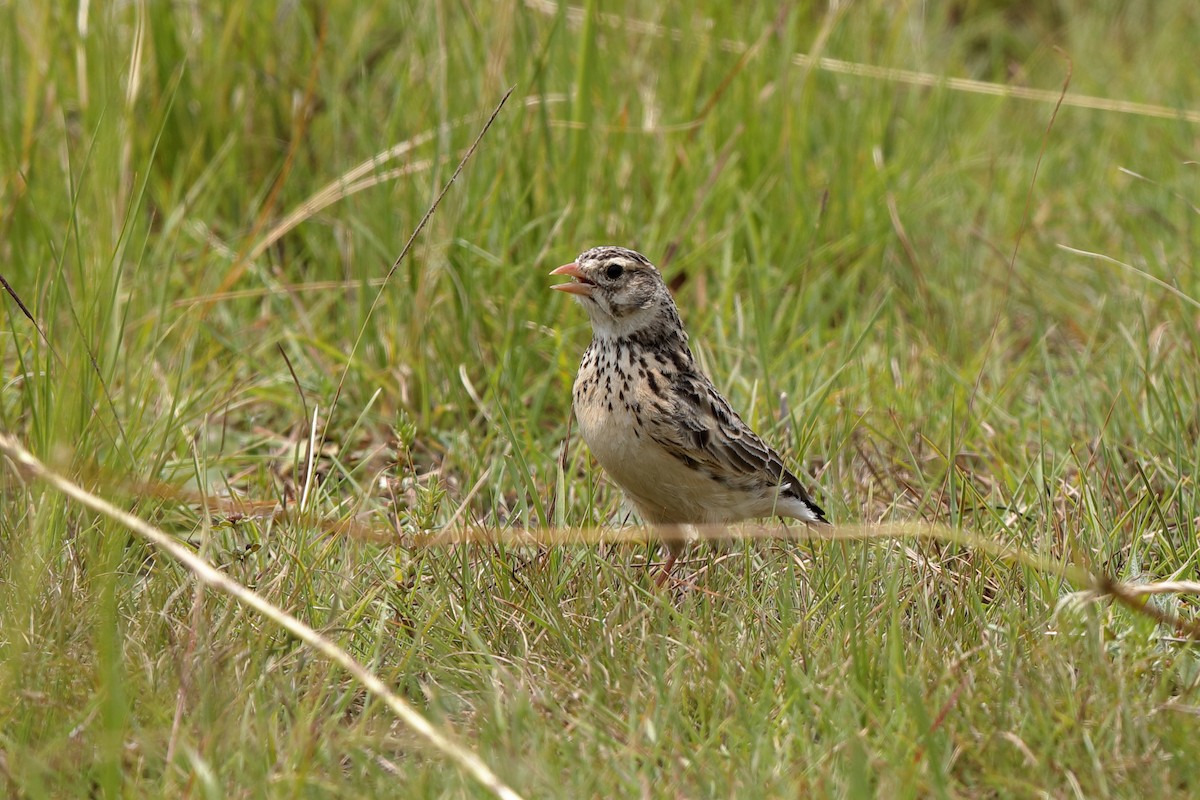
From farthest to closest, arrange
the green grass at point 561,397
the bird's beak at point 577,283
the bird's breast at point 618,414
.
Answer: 1. the bird's beak at point 577,283
2. the bird's breast at point 618,414
3. the green grass at point 561,397

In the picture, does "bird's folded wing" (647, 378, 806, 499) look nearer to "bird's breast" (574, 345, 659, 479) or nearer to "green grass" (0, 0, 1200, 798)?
"bird's breast" (574, 345, 659, 479)

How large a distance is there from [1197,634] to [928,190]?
12.2 ft

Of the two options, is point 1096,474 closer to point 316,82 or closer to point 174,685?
point 174,685

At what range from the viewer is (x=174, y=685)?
3363 millimetres

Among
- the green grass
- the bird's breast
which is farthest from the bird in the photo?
the green grass

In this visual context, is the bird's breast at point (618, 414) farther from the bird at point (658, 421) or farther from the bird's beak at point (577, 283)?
the bird's beak at point (577, 283)

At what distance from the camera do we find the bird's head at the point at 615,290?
4.63 m

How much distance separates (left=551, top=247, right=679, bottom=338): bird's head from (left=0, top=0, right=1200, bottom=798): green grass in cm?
52

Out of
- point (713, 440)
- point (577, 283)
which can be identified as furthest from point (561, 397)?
point (713, 440)

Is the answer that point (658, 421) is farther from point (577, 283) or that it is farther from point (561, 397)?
point (561, 397)

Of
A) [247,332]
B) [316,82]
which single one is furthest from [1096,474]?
[316,82]

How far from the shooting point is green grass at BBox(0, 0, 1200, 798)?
3.23 m

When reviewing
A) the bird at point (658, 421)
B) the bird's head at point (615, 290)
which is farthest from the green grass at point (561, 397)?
the bird's head at point (615, 290)

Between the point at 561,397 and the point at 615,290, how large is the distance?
955 mm
